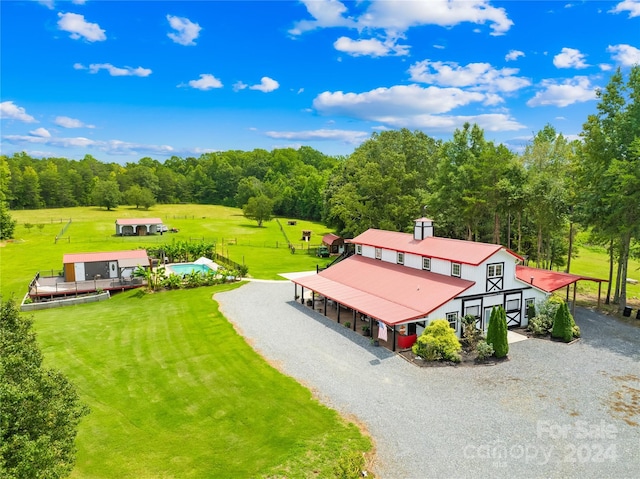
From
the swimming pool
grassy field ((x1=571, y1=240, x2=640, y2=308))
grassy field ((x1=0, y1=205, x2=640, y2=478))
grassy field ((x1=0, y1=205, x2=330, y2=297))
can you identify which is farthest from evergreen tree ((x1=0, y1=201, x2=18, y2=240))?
grassy field ((x1=571, y1=240, x2=640, y2=308))

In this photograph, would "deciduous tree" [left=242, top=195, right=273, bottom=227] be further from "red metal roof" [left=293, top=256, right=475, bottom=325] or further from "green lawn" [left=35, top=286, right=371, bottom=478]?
"green lawn" [left=35, top=286, right=371, bottom=478]

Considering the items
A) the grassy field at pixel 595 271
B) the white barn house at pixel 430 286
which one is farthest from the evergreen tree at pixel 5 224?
the grassy field at pixel 595 271

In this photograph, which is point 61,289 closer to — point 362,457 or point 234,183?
point 362,457

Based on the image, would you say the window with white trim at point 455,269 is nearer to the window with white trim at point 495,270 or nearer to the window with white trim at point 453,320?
the window with white trim at point 495,270

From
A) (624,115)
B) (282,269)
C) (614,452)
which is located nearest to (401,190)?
(282,269)

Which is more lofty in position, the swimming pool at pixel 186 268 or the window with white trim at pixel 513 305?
the window with white trim at pixel 513 305

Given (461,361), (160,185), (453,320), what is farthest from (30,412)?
(160,185)

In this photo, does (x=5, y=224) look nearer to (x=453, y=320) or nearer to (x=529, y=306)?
Result: (x=453, y=320)
